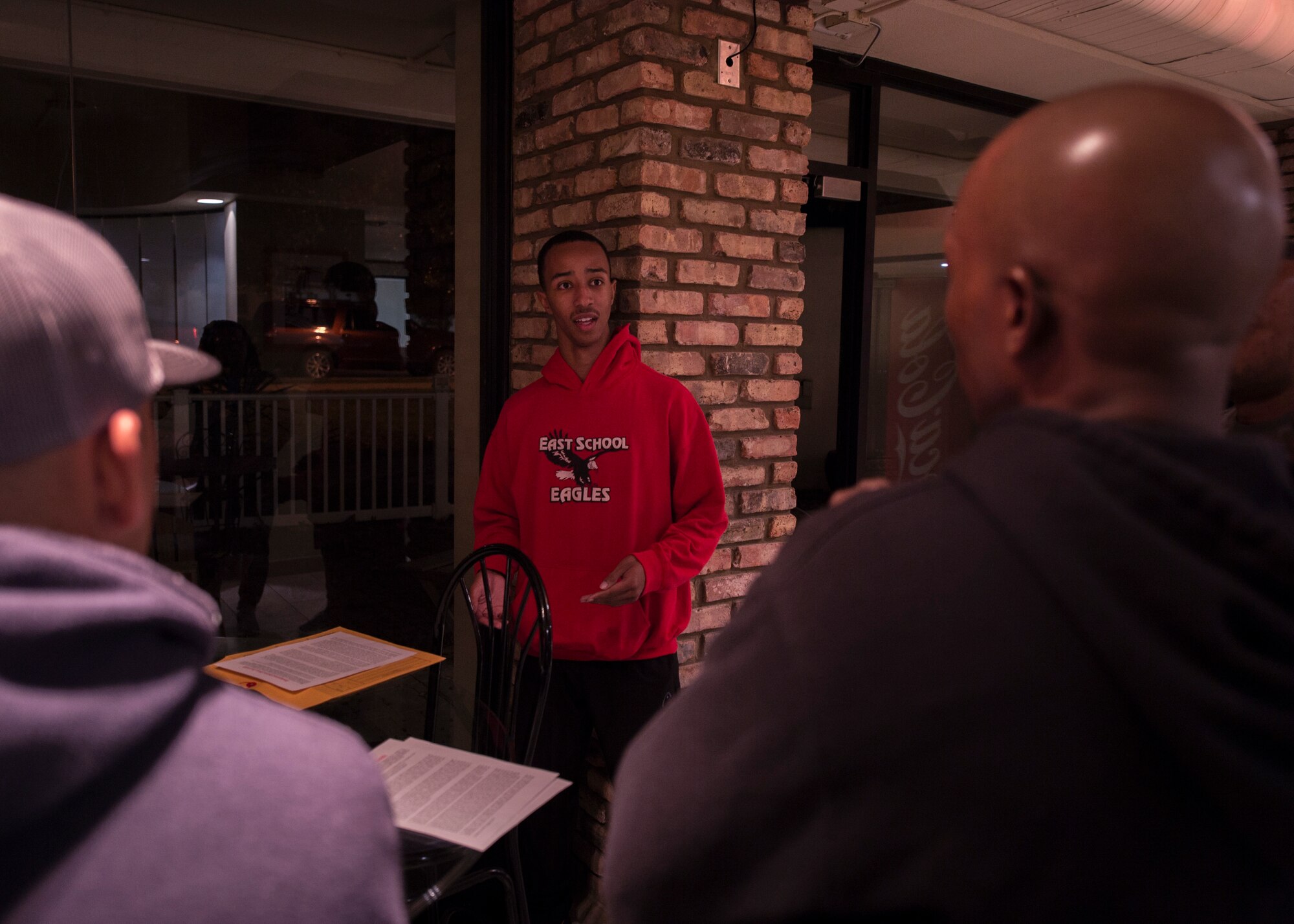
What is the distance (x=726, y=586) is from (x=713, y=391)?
1.87 feet

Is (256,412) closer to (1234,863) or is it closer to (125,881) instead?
(125,881)

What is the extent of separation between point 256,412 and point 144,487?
226 centimetres

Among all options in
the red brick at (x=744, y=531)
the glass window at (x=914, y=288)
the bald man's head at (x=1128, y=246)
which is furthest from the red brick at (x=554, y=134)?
the bald man's head at (x=1128, y=246)

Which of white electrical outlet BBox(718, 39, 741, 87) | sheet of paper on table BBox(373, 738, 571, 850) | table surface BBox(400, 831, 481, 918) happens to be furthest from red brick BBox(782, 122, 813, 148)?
table surface BBox(400, 831, 481, 918)

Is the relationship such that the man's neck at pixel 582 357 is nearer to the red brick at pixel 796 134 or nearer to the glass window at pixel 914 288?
the red brick at pixel 796 134

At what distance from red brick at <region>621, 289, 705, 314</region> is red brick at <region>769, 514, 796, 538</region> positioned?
685mm

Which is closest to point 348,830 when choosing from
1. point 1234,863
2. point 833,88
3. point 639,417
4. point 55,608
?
point 55,608

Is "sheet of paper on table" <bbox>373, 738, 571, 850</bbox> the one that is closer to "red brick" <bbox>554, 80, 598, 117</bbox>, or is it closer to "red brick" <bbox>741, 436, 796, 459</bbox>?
"red brick" <bbox>741, 436, 796, 459</bbox>

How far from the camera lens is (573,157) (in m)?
2.66

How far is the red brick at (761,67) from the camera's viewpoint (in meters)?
2.63

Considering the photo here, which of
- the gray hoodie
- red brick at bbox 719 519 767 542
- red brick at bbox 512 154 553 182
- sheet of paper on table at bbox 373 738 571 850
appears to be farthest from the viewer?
red brick at bbox 512 154 553 182

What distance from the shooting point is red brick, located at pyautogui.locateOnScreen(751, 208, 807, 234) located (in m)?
2.67

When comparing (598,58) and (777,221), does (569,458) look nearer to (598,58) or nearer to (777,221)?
(777,221)

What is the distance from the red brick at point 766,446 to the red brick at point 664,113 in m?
0.89
